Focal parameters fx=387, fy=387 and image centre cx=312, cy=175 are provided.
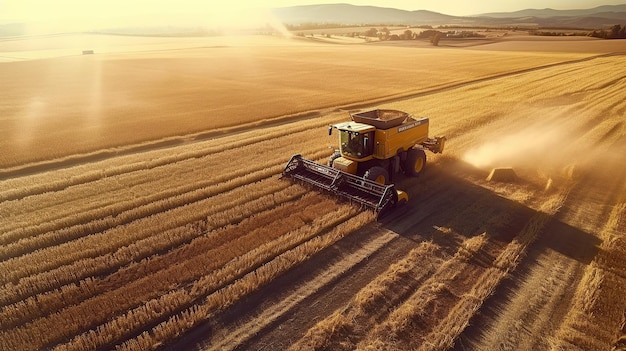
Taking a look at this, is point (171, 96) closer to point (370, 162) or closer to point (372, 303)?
point (370, 162)

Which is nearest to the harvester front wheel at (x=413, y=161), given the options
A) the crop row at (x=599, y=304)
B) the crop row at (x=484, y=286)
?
the crop row at (x=484, y=286)

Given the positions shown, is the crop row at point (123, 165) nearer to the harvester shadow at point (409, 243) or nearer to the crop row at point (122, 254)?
the crop row at point (122, 254)

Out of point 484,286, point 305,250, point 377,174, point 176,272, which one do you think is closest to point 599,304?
point 484,286

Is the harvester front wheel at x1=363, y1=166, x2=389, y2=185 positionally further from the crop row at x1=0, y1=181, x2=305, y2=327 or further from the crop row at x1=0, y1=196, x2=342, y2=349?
the crop row at x1=0, y1=181, x2=305, y2=327

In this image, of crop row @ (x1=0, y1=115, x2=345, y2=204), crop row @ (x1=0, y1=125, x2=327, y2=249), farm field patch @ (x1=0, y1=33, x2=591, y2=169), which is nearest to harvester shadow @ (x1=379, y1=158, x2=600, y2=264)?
crop row @ (x1=0, y1=125, x2=327, y2=249)

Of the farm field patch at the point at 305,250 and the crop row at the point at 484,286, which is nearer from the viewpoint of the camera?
the crop row at the point at 484,286
